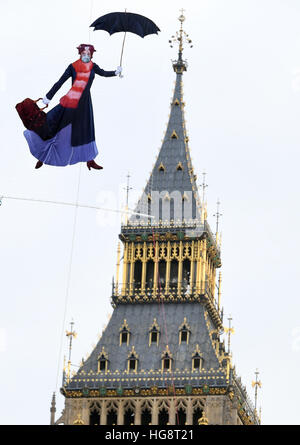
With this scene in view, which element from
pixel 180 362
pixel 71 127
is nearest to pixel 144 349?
pixel 180 362

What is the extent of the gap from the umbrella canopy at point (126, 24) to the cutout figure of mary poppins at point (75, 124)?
1.32 metres

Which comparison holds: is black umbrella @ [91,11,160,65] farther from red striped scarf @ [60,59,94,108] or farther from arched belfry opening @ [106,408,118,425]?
arched belfry opening @ [106,408,118,425]

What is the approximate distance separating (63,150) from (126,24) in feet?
22.2

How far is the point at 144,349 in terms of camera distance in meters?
170

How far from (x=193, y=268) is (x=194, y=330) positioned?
5.37 meters

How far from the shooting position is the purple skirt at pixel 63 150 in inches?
4035

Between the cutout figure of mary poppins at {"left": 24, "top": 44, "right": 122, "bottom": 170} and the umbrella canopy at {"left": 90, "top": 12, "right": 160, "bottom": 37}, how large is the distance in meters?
1.32

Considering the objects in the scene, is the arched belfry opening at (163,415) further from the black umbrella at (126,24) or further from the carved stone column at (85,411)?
the black umbrella at (126,24)

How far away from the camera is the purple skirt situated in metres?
102

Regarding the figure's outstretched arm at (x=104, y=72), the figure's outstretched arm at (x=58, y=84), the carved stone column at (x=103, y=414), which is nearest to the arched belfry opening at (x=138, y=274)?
the carved stone column at (x=103, y=414)

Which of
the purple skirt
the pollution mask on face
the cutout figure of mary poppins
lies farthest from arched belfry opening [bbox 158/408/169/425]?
the pollution mask on face

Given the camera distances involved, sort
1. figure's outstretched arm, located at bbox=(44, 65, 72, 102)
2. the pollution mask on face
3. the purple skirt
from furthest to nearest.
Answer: the pollution mask on face
the purple skirt
figure's outstretched arm, located at bbox=(44, 65, 72, 102)
